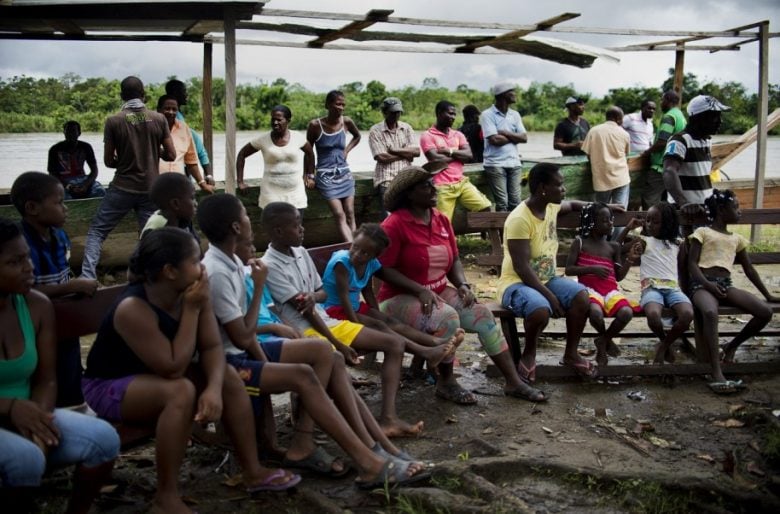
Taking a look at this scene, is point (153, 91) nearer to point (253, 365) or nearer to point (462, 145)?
point (462, 145)

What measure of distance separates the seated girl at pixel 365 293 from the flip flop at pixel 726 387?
186cm

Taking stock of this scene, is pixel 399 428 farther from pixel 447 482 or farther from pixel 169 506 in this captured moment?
pixel 169 506

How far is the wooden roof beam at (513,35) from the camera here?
930cm

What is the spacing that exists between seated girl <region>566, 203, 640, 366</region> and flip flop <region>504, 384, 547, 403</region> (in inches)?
28.6

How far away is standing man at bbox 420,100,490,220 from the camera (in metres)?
8.94

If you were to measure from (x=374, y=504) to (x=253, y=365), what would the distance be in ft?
2.71

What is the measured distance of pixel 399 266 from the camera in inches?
207

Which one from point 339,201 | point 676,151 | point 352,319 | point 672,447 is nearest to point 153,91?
point 339,201

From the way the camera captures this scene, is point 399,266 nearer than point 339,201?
Yes

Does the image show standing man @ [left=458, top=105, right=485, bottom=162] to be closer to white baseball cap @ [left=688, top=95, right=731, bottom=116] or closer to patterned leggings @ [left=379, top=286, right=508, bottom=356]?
white baseball cap @ [left=688, top=95, right=731, bottom=116]

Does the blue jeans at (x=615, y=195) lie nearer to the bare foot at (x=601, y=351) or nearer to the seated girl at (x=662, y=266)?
Result: the seated girl at (x=662, y=266)

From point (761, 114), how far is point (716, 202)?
602 cm

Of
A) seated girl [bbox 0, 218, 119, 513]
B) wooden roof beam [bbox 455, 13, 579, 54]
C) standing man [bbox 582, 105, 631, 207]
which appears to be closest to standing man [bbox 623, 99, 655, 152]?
standing man [bbox 582, 105, 631, 207]

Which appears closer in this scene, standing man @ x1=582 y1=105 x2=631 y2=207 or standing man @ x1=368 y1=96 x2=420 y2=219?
standing man @ x1=368 y1=96 x2=420 y2=219
